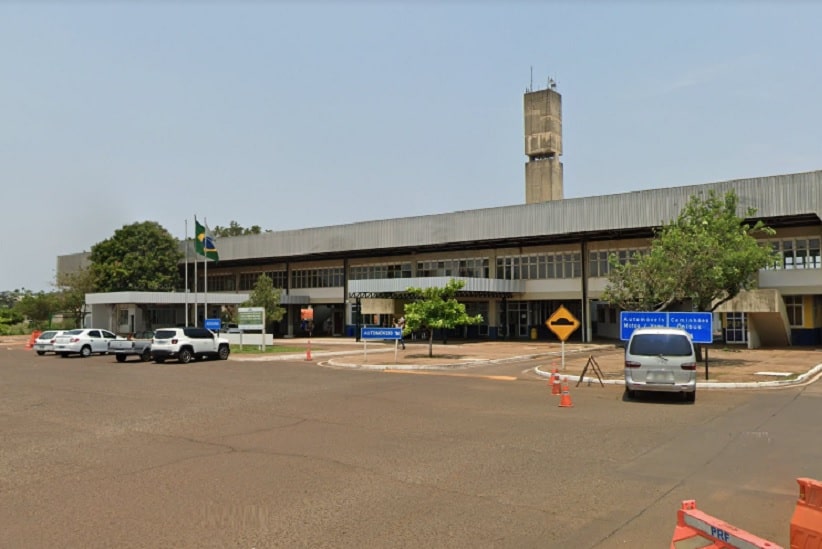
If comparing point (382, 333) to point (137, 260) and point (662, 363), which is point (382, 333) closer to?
point (662, 363)

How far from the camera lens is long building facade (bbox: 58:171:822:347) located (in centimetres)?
3956

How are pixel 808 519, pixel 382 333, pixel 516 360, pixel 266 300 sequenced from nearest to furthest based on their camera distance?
1. pixel 808 519
2. pixel 382 333
3. pixel 516 360
4. pixel 266 300

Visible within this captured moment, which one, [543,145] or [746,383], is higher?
[543,145]

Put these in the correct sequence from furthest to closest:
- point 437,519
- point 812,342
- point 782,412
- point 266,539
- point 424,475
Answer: point 812,342, point 782,412, point 424,475, point 437,519, point 266,539

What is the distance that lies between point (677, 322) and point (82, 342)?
30.1m

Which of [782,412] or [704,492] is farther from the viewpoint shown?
[782,412]

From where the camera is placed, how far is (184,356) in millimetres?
30719

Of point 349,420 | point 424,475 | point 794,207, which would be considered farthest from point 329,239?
point 424,475

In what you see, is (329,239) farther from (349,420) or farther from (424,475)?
(424,475)

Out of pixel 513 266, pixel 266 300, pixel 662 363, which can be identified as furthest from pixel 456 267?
pixel 662 363

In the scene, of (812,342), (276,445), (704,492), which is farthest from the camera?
(812,342)

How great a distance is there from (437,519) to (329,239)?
173 ft

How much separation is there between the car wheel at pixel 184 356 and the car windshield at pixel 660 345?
2132 cm

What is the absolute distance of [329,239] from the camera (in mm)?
58562
